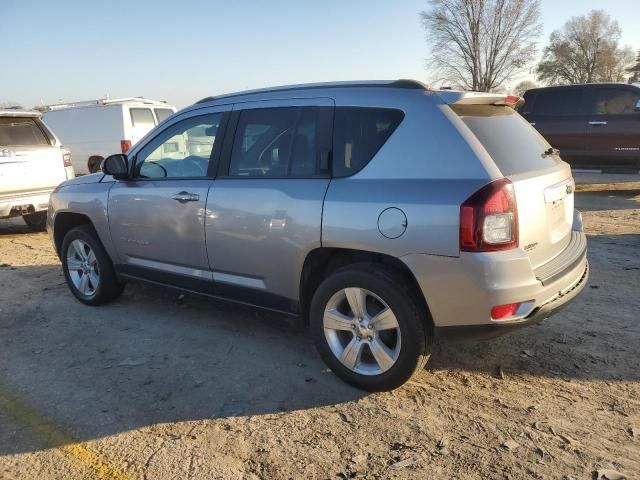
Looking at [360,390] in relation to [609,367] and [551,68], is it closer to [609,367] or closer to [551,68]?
[609,367]

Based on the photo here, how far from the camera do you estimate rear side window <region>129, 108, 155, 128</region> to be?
41.3 feet

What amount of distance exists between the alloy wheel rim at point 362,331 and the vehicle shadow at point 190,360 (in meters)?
0.21

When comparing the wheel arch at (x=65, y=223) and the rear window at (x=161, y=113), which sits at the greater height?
the rear window at (x=161, y=113)

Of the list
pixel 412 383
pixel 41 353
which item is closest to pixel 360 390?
pixel 412 383

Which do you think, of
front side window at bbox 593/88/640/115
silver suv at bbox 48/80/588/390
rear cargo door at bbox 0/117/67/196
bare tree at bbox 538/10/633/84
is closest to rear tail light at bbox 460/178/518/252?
silver suv at bbox 48/80/588/390

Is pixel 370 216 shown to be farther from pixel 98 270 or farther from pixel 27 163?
pixel 27 163

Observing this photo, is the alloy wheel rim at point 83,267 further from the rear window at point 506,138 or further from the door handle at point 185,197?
the rear window at point 506,138

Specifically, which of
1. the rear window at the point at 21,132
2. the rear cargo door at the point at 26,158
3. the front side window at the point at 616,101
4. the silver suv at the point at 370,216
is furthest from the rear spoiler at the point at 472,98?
the front side window at the point at 616,101

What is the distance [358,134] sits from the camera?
335 cm

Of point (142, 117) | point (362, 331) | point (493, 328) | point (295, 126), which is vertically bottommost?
point (362, 331)

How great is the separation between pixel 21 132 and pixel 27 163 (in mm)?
544

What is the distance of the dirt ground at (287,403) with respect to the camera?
106 inches

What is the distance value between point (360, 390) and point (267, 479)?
95 cm

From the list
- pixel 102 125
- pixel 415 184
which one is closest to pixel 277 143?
pixel 415 184
